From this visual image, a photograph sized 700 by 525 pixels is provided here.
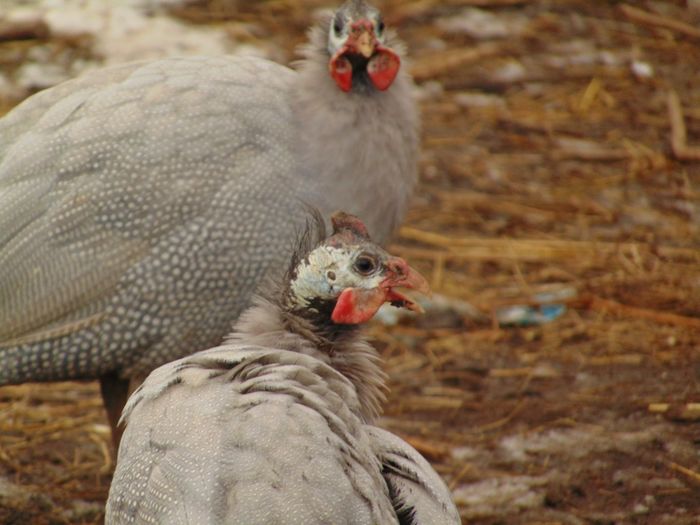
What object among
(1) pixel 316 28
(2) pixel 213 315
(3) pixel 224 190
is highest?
(1) pixel 316 28

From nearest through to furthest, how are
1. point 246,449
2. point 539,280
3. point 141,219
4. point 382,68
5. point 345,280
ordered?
point 246,449, point 345,280, point 141,219, point 382,68, point 539,280

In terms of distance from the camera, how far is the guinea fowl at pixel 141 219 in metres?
4.13

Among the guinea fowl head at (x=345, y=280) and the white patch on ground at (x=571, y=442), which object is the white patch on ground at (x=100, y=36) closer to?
the white patch on ground at (x=571, y=442)

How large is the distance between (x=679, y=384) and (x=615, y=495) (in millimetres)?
892

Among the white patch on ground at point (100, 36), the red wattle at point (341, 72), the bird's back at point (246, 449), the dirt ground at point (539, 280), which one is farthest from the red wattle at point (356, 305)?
the white patch on ground at point (100, 36)

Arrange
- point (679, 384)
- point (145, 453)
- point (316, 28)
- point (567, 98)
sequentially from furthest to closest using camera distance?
point (567, 98)
point (679, 384)
point (316, 28)
point (145, 453)

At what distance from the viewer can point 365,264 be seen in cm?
335

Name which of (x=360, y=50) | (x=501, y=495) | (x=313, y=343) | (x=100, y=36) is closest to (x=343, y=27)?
(x=360, y=50)

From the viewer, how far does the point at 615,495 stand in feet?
14.0

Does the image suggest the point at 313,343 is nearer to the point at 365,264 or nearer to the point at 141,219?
the point at 365,264

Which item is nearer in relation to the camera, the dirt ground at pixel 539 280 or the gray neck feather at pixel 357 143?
the gray neck feather at pixel 357 143

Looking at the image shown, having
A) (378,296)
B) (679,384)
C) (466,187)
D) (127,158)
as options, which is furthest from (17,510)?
(466,187)

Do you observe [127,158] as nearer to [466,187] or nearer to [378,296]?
[378,296]

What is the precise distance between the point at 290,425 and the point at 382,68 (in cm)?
205
